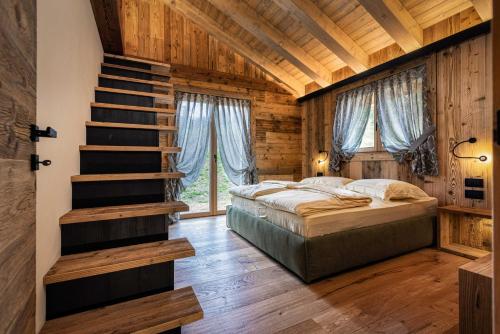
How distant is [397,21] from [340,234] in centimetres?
259

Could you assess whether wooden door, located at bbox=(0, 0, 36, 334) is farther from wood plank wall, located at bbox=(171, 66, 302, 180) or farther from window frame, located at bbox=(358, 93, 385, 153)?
window frame, located at bbox=(358, 93, 385, 153)

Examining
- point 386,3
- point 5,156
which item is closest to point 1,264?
point 5,156

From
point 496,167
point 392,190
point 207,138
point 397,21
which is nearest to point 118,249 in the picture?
point 496,167

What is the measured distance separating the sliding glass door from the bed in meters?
1.66

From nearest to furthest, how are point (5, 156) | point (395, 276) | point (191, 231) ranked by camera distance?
point (5, 156) < point (395, 276) < point (191, 231)

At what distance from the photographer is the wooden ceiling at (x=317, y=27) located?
2766 millimetres

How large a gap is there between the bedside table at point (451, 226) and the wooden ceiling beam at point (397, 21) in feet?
6.78

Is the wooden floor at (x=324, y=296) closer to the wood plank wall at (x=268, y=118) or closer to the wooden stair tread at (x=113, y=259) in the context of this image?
the wooden stair tread at (x=113, y=259)

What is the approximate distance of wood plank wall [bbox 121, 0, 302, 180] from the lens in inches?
159

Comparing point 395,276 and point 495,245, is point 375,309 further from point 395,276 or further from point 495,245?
point 495,245

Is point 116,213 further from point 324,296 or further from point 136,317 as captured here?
point 324,296

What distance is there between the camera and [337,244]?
206 cm

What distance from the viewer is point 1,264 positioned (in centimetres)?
64

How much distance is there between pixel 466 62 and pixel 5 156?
3.96 meters
